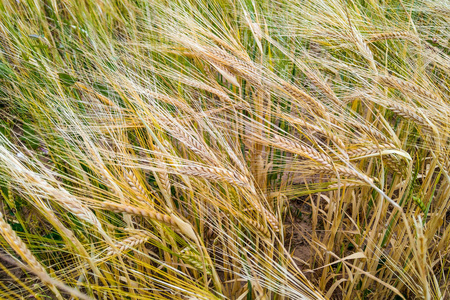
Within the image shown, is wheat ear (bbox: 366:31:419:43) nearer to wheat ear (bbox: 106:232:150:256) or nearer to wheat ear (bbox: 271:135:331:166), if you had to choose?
wheat ear (bbox: 271:135:331:166)

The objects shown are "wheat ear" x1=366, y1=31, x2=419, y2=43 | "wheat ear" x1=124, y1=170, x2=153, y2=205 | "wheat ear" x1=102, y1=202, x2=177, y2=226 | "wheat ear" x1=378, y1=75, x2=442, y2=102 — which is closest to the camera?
"wheat ear" x1=102, y1=202, x2=177, y2=226

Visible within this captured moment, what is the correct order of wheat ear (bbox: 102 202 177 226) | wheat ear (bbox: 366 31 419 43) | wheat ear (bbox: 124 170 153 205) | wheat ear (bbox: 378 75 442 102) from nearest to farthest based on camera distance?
1. wheat ear (bbox: 102 202 177 226)
2. wheat ear (bbox: 124 170 153 205)
3. wheat ear (bbox: 378 75 442 102)
4. wheat ear (bbox: 366 31 419 43)

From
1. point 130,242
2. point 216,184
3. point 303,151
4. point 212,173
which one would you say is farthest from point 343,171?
point 130,242

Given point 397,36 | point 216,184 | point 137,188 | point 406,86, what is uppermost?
point 397,36

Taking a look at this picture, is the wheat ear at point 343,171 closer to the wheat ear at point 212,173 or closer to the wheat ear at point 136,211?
the wheat ear at point 212,173

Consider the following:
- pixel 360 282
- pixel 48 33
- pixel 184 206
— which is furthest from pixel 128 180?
pixel 48 33

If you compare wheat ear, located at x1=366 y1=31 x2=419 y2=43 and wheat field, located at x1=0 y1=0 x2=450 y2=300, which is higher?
wheat ear, located at x1=366 y1=31 x2=419 y2=43

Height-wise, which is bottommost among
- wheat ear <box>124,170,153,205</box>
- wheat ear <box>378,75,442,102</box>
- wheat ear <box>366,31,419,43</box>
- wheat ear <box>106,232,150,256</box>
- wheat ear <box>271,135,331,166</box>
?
wheat ear <box>106,232,150,256</box>

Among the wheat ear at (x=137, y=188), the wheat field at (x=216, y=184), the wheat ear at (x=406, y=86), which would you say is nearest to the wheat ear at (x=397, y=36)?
the wheat field at (x=216, y=184)

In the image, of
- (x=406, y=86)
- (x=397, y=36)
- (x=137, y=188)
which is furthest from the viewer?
(x=397, y=36)

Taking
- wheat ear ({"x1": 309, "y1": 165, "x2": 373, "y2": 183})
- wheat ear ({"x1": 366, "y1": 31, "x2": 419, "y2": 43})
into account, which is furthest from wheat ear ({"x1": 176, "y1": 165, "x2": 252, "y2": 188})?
wheat ear ({"x1": 366, "y1": 31, "x2": 419, "y2": 43})

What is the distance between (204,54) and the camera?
1.27 meters

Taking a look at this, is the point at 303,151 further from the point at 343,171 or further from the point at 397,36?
the point at 397,36

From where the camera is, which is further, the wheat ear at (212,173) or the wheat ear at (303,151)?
the wheat ear at (303,151)
